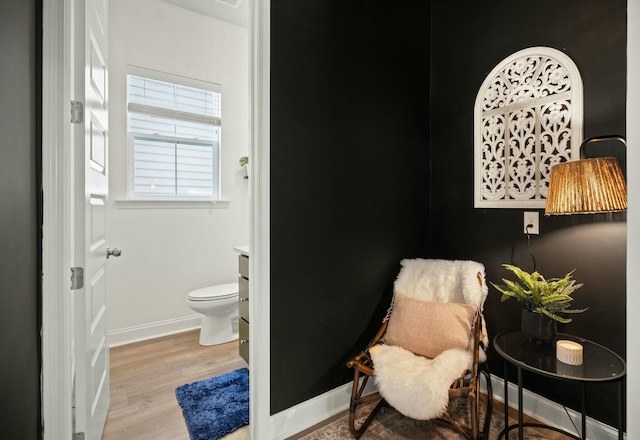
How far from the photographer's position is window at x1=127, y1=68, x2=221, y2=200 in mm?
2986

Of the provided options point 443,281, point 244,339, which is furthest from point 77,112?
point 443,281

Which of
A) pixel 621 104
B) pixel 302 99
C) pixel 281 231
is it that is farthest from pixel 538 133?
pixel 281 231

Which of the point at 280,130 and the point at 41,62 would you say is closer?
the point at 41,62

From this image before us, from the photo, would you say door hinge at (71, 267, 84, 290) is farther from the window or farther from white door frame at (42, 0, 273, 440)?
the window

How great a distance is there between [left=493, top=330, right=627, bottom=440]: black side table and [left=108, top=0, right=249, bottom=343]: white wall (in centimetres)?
270

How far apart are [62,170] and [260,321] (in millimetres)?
1053

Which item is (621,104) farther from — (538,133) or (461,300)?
(461,300)

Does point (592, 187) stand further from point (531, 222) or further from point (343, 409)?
point (343, 409)

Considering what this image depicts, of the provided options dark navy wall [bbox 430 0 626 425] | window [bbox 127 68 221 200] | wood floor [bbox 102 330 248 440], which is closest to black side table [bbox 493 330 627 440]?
dark navy wall [bbox 430 0 626 425]

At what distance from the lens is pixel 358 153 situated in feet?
6.49

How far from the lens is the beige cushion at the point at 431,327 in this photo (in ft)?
5.65

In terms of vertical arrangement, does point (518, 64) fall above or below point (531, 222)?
above

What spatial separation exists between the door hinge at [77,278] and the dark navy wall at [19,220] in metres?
0.11
